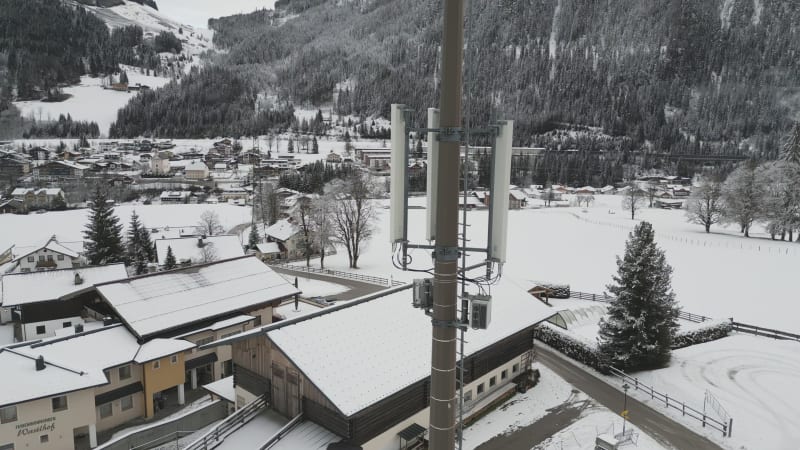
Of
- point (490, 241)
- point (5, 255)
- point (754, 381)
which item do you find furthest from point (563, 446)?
point (5, 255)

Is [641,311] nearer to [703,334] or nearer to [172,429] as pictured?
[703,334]

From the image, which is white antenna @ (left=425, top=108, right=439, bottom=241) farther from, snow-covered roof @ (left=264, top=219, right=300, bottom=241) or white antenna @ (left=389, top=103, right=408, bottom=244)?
snow-covered roof @ (left=264, top=219, right=300, bottom=241)

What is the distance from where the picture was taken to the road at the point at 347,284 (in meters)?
38.2

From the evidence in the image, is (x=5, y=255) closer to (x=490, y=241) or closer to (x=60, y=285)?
(x=60, y=285)

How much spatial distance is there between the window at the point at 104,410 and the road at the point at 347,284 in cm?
1812

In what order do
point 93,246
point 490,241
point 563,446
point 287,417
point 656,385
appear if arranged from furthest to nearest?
point 93,246 → point 656,385 → point 563,446 → point 287,417 → point 490,241

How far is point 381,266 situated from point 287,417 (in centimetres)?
3131

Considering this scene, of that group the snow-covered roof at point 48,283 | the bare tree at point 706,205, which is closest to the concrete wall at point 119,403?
the snow-covered roof at point 48,283

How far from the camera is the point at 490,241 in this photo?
7.62 metres

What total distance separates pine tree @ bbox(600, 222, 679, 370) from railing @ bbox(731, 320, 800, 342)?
930 cm

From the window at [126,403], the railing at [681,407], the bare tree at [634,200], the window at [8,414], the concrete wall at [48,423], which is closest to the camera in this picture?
the window at [8,414]

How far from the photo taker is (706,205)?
2389 inches

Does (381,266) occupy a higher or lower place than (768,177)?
lower

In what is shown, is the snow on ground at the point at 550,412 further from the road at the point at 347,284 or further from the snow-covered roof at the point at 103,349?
the road at the point at 347,284
